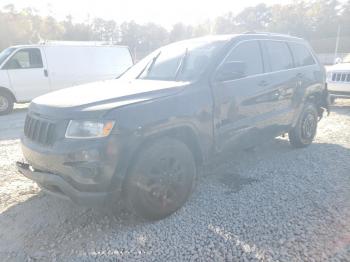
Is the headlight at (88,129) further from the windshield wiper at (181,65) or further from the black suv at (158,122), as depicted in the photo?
the windshield wiper at (181,65)

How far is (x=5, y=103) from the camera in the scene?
9.48 meters

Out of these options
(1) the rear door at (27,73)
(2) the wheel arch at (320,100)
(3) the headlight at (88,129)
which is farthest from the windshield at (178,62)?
(1) the rear door at (27,73)

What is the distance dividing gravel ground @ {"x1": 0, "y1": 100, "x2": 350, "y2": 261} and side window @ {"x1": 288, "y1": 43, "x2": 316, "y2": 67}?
177 centimetres

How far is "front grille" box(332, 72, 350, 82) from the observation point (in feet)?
28.4

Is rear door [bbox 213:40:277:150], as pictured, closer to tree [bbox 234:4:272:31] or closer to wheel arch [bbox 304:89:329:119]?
wheel arch [bbox 304:89:329:119]

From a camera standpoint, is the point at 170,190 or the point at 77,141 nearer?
the point at 77,141

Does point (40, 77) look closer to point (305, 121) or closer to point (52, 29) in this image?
point (305, 121)

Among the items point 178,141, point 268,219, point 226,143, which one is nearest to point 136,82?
point 178,141

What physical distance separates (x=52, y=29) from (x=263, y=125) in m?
48.0

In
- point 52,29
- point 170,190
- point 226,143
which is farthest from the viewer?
point 52,29

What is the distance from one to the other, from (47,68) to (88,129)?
8.39m

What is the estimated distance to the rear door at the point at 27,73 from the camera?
374 inches

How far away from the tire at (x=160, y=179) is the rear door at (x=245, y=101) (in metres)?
0.61

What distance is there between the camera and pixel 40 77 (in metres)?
9.99
